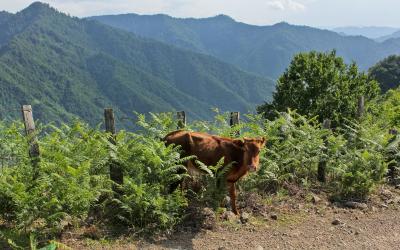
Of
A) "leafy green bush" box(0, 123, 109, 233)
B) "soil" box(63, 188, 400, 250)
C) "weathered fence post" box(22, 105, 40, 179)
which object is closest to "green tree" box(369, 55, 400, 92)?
"soil" box(63, 188, 400, 250)

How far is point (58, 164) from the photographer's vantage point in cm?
756

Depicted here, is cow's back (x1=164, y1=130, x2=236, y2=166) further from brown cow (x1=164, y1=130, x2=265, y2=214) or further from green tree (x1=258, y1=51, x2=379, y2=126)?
green tree (x1=258, y1=51, x2=379, y2=126)

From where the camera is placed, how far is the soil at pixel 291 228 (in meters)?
7.77

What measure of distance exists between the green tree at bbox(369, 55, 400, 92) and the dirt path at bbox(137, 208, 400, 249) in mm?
75861

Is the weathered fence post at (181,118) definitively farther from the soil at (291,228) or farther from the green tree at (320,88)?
the green tree at (320,88)

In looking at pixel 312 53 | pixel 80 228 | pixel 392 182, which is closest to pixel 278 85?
pixel 312 53

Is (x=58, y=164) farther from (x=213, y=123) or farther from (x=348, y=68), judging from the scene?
(x=348, y=68)

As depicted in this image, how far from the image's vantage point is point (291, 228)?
8641mm

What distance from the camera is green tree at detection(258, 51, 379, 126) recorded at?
35531mm

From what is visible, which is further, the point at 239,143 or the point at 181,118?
the point at 181,118

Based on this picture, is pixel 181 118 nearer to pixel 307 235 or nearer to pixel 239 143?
pixel 239 143

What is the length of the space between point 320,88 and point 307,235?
2909cm

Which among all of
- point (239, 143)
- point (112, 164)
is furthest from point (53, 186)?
point (239, 143)

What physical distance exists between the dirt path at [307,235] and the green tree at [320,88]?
85.6 ft
